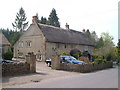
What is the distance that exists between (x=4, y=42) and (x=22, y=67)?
65.3ft

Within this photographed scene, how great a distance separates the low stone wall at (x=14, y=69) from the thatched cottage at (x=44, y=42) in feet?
64.3

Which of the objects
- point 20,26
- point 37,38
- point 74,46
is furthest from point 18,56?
point 20,26

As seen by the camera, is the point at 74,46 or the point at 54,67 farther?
the point at 74,46

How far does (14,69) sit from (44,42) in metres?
21.3

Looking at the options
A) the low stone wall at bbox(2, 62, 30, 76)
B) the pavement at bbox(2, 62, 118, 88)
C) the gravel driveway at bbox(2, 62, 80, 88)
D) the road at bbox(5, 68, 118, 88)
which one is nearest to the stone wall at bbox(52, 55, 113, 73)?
the gravel driveway at bbox(2, 62, 80, 88)

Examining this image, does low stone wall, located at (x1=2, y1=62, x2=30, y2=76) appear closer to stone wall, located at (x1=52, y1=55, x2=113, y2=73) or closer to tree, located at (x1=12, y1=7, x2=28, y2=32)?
stone wall, located at (x1=52, y1=55, x2=113, y2=73)

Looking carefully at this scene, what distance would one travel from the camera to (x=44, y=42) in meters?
37.8

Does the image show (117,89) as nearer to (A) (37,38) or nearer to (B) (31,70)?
(B) (31,70)

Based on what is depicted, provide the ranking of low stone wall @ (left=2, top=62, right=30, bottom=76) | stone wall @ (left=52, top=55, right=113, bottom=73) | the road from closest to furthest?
the road < low stone wall @ (left=2, top=62, right=30, bottom=76) < stone wall @ (left=52, top=55, right=113, bottom=73)

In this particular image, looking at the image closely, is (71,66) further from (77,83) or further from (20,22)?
(20,22)

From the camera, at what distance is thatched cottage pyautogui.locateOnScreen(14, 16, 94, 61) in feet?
126

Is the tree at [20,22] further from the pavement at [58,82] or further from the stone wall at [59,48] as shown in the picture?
the pavement at [58,82]

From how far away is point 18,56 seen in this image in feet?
146

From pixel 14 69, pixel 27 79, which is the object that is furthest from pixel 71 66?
pixel 27 79
